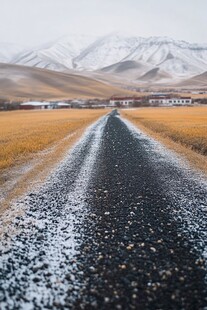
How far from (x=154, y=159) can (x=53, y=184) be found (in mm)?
8102

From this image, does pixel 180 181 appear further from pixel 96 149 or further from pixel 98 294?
pixel 96 149

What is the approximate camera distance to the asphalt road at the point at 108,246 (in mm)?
6535

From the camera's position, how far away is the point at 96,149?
1025 inches

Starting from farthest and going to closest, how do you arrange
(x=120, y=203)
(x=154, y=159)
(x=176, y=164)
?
(x=154, y=159) → (x=176, y=164) → (x=120, y=203)

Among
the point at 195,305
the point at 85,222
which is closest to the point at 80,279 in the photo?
the point at 195,305

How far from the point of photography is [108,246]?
339 inches

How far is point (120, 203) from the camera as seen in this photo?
40.0 feet

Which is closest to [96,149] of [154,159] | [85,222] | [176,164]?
[154,159]

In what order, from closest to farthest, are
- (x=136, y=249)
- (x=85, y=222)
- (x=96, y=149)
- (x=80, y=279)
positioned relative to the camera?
1. (x=80, y=279)
2. (x=136, y=249)
3. (x=85, y=222)
4. (x=96, y=149)

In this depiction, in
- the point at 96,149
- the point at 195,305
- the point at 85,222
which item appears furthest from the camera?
the point at 96,149

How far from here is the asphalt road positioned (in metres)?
6.54

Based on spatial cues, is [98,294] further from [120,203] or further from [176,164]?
[176,164]

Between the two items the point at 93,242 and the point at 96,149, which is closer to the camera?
the point at 93,242

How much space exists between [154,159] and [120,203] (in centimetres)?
963
